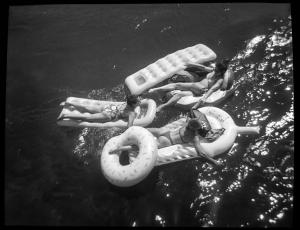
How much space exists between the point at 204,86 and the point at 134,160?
2.50 m

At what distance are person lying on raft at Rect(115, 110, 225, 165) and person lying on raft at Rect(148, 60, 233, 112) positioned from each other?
0.69m

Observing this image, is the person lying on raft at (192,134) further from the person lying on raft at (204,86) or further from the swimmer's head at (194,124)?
the person lying on raft at (204,86)

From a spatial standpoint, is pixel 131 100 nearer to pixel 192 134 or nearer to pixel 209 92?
pixel 192 134

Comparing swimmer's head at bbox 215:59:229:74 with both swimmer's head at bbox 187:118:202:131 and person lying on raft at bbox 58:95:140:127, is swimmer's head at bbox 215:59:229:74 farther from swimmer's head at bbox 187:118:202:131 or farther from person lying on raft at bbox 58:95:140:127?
person lying on raft at bbox 58:95:140:127

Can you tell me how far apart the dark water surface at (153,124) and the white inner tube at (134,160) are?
18.1 inches

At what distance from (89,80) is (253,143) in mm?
4401

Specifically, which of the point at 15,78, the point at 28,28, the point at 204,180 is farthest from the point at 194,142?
the point at 28,28

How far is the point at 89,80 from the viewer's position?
812 cm

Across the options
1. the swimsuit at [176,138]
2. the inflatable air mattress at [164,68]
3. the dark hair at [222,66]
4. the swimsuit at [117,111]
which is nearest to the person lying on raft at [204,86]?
the dark hair at [222,66]

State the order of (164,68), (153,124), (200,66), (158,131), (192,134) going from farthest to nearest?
(164,68) < (200,66) < (153,124) < (158,131) < (192,134)

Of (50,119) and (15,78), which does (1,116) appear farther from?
(15,78)

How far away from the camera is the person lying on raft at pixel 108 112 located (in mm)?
6449

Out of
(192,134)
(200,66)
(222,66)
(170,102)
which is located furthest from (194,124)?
(200,66)

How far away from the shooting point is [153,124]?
6.69 meters
